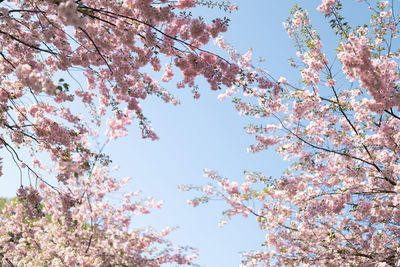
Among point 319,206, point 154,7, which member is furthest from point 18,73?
point 319,206

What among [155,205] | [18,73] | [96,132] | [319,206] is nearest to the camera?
[18,73]

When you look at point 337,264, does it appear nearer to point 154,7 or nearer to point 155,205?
point 154,7

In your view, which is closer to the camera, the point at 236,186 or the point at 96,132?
the point at 236,186

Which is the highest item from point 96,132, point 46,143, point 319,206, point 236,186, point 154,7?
point 96,132

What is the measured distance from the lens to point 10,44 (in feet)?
17.0

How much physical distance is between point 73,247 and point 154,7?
30.0 ft

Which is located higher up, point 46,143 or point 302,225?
point 302,225

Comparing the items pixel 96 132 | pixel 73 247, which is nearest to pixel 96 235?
pixel 73 247

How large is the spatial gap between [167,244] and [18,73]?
37.0 ft

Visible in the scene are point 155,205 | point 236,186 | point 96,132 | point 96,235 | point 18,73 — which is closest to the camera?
point 18,73

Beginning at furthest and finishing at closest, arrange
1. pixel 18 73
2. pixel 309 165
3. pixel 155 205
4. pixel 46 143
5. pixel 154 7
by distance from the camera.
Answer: pixel 155 205 < pixel 309 165 < pixel 46 143 < pixel 154 7 < pixel 18 73

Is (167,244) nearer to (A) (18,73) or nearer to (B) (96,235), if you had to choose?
(B) (96,235)

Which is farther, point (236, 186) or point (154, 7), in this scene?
point (236, 186)

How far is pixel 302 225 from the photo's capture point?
7.85 metres
